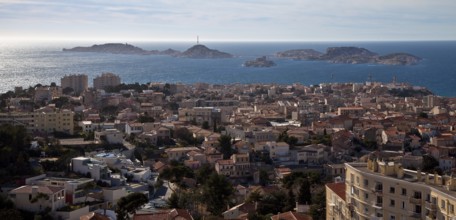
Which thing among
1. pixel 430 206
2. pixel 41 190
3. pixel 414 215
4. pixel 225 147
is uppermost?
pixel 430 206

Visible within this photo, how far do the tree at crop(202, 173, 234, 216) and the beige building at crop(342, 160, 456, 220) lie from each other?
6613 mm

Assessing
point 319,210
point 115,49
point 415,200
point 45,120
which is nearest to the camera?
point 415,200

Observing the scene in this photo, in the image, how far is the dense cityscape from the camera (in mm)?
11312

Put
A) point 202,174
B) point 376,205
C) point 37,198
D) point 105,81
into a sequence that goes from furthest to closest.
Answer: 1. point 105,81
2. point 202,174
3. point 37,198
4. point 376,205

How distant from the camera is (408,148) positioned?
2859 cm

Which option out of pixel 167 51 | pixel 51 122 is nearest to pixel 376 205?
pixel 51 122

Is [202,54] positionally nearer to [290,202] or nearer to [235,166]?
[235,166]

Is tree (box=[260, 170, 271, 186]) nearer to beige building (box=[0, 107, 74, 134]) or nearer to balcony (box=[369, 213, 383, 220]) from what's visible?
beige building (box=[0, 107, 74, 134])

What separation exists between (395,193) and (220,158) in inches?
610

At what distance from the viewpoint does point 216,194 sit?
17.7 metres

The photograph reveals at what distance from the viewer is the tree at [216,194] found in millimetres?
17203

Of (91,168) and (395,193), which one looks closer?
(395,193)

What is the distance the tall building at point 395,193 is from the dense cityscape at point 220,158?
2 cm

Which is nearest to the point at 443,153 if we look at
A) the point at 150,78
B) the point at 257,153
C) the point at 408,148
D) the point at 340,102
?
the point at 408,148
